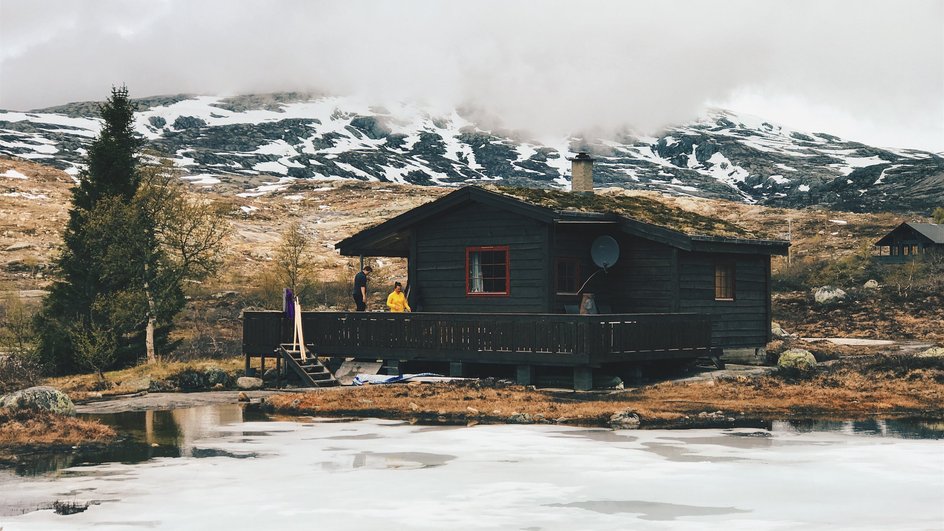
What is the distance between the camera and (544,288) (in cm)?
2861

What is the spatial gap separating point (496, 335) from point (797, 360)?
918 centimetres

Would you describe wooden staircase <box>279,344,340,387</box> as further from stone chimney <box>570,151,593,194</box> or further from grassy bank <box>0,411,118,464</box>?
stone chimney <box>570,151,593,194</box>

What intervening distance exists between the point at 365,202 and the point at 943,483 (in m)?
110

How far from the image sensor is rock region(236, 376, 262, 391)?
29.3 metres

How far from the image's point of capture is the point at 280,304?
45.3 m

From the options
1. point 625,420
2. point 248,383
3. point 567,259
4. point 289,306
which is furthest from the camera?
point 289,306

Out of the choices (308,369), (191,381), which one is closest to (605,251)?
(308,369)

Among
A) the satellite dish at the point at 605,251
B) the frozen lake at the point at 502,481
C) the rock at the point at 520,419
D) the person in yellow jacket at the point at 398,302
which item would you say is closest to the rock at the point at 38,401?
the frozen lake at the point at 502,481

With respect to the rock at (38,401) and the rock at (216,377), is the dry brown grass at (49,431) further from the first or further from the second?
the rock at (216,377)

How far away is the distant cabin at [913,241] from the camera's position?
252 ft

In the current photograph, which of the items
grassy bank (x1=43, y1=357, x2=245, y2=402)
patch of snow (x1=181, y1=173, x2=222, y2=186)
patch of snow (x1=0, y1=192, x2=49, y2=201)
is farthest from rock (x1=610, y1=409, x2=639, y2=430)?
patch of snow (x1=181, y1=173, x2=222, y2=186)

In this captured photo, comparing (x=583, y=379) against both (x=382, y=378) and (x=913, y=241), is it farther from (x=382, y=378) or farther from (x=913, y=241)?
(x=913, y=241)

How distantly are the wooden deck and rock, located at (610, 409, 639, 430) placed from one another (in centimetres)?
551

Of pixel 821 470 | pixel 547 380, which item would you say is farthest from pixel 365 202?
pixel 821 470
